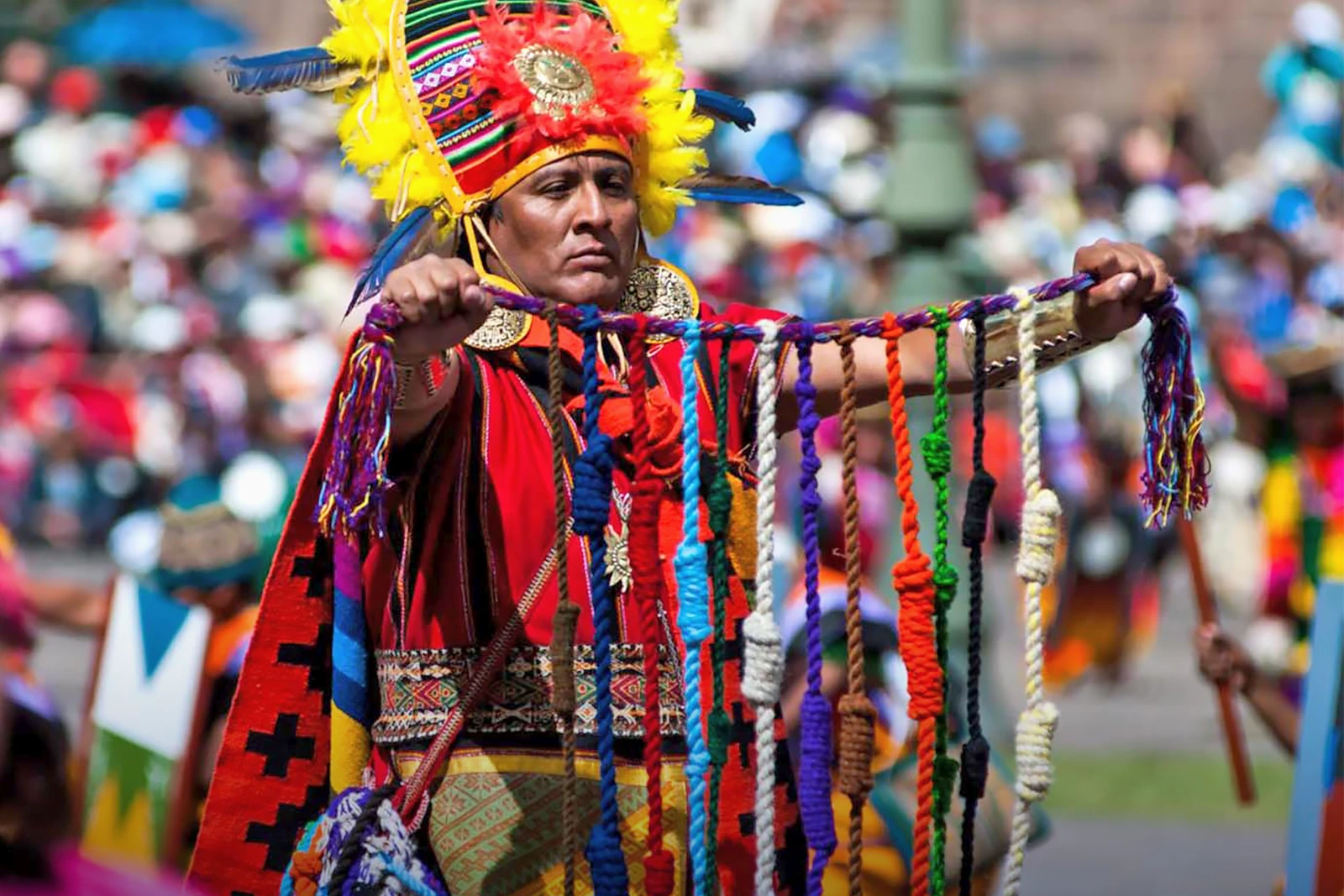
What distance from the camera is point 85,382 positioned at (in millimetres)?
16109

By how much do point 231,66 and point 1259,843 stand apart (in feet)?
17.2

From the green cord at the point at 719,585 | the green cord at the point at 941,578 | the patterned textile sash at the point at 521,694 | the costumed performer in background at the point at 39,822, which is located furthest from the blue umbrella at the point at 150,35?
the costumed performer in background at the point at 39,822

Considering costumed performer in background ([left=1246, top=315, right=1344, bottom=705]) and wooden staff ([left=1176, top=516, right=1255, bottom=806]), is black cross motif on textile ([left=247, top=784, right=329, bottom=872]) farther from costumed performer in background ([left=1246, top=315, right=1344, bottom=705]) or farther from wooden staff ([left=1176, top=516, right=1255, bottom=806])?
costumed performer in background ([left=1246, top=315, right=1344, bottom=705])

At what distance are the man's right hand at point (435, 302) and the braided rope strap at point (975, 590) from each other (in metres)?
0.72

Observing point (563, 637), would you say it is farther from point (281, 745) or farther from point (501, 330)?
point (281, 745)

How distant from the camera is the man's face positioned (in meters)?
3.71

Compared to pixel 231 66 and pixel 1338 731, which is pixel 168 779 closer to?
pixel 231 66

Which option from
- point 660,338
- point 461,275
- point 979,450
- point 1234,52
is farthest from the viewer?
point 1234,52

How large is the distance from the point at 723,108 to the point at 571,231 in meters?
0.53

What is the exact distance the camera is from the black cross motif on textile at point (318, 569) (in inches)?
148

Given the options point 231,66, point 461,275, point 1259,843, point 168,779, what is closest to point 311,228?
point 1259,843

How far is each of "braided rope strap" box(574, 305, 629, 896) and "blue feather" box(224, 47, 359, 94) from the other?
83 cm

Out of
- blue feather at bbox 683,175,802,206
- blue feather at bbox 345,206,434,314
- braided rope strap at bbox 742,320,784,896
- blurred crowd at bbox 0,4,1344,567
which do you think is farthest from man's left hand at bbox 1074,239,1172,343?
blurred crowd at bbox 0,4,1344,567

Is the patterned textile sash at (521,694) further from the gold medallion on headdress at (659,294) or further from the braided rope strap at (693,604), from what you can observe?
the gold medallion on headdress at (659,294)
